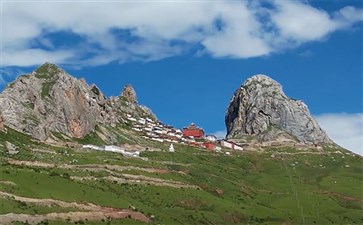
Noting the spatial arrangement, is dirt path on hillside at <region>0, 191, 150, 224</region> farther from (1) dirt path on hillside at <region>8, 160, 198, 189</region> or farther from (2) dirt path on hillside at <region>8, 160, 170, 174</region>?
(2) dirt path on hillside at <region>8, 160, 170, 174</region>

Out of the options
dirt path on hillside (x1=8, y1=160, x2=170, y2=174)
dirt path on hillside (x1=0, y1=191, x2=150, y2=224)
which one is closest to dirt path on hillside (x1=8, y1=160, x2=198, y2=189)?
dirt path on hillside (x1=8, y1=160, x2=170, y2=174)

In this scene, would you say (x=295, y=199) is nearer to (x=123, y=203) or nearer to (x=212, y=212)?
(x=212, y=212)

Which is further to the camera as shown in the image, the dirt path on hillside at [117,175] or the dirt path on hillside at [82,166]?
the dirt path on hillside at [117,175]

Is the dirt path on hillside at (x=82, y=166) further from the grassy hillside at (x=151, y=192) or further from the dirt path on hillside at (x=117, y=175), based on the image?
the grassy hillside at (x=151, y=192)

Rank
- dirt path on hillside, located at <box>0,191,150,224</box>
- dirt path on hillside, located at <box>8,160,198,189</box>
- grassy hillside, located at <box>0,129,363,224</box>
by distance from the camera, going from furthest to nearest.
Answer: dirt path on hillside, located at <box>8,160,198,189</box> < grassy hillside, located at <box>0,129,363,224</box> < dirt path on hillside, located at <box>0,191,150,224</box>

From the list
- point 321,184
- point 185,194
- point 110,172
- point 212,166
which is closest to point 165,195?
point 185,194

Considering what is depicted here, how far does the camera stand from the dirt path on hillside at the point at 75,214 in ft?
256

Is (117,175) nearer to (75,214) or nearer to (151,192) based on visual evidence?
(151,192)

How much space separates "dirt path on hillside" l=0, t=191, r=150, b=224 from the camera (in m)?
77.9

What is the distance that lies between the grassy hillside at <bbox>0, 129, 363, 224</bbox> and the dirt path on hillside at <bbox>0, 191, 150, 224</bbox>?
0.55ft

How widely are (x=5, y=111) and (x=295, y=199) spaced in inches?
4144

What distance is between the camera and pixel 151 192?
125 metres

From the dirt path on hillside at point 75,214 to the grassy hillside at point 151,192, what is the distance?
0.55 feet

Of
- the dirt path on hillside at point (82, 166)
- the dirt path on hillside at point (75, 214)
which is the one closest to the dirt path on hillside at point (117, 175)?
the dirt path on hillside at point (82, 166)
